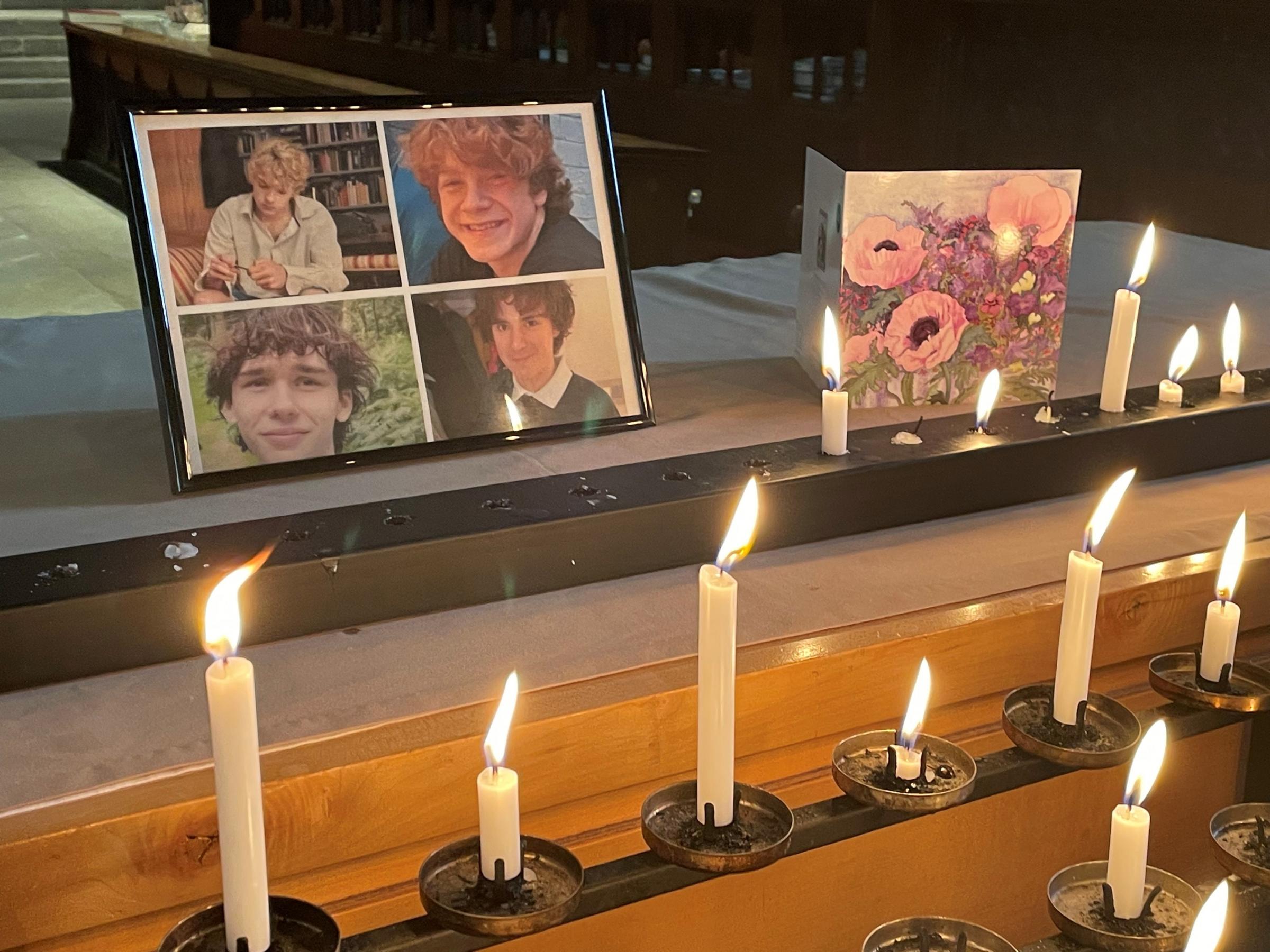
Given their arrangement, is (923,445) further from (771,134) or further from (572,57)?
(572,57)

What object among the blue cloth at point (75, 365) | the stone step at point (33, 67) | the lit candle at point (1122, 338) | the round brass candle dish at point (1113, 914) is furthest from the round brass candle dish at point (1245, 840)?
the stone step at point (33, 67)

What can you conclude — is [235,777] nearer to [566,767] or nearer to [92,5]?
[566,767]

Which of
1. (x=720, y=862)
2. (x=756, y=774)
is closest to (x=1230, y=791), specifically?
(x=756, y=774)

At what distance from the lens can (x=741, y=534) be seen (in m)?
0.52

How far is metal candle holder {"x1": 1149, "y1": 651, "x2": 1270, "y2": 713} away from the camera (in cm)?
67

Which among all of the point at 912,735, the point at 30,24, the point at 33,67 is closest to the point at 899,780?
the point at 912,735

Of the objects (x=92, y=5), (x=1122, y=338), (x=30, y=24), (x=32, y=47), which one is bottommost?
(x=1122, y=338)

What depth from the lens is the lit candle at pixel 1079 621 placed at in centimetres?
60

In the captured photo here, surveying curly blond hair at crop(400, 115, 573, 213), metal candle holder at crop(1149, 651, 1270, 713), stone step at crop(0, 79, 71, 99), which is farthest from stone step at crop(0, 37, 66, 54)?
metal candle holder at crop(1149, 651, 1270, 713)

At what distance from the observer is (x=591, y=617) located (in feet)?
2.48

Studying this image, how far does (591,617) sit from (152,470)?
0.33 m

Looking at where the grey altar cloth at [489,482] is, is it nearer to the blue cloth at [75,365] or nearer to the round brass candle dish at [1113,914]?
the blue cloth at [75,365]

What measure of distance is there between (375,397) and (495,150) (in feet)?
0.62

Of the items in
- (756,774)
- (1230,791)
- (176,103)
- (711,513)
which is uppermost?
(176,103)
